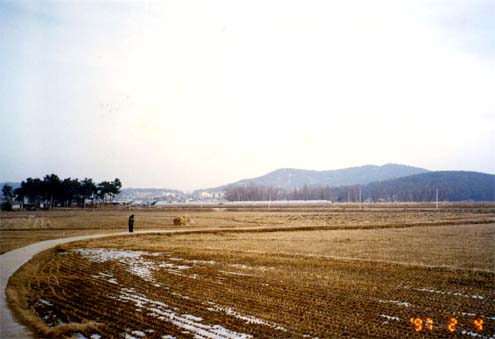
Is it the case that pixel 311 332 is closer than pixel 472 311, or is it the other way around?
pixel 311 332

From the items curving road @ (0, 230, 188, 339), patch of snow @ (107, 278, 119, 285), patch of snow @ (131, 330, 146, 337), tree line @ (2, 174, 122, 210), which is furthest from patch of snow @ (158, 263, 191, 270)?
tree line @ (2, 174, 122, 210)

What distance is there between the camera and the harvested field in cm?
1019

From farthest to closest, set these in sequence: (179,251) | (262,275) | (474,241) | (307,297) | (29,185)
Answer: (29,185) < (474,241) < (179,251) < (262,275) < (307,297)

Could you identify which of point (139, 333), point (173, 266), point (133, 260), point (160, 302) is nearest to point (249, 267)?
point (173, 266)

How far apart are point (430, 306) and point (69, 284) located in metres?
11.3

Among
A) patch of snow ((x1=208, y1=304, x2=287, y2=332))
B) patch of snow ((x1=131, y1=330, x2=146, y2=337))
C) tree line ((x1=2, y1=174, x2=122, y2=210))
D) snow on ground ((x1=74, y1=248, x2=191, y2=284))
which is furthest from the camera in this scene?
tree line ((x1=2, y1=174, x2=122, y2=210))

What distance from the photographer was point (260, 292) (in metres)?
14.0

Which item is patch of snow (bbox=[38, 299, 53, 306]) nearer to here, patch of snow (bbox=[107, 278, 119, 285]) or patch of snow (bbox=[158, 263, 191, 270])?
patch of snow (bbox=[107, 278, 119, 285])

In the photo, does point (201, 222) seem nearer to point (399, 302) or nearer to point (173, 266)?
point (173, 266)

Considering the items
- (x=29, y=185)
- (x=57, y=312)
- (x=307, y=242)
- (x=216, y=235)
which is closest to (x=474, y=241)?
(x=307, y=242)

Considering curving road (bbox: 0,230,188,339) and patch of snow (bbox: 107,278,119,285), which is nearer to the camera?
curving road (bbox: 0,230,188,339)

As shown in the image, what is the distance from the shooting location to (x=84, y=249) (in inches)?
1045

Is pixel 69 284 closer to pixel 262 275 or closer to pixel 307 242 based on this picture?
pixel 262 275

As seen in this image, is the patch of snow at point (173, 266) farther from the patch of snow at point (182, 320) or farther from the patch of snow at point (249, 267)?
the patch of snow at point (182, 320)
